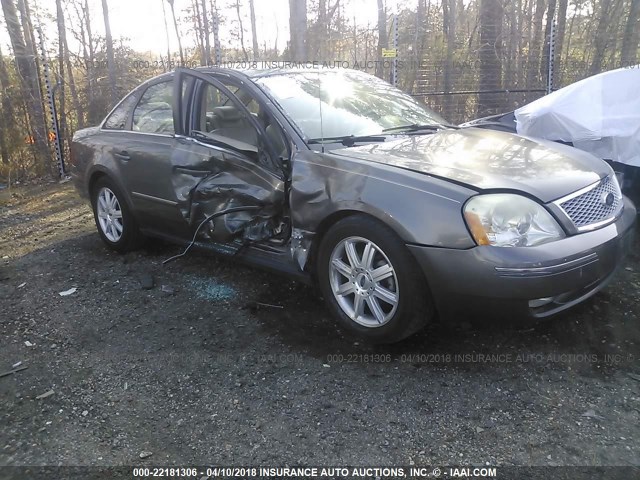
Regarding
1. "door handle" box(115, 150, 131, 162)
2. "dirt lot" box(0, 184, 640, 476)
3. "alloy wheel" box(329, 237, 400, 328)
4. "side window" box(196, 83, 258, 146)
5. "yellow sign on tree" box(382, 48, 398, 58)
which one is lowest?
"dirt lot" box(0, 184, 640, 476)

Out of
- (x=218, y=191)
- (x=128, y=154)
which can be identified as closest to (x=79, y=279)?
(x=128, y=154)

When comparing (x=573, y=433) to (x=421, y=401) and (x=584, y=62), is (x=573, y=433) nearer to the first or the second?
(x=421, y=401)

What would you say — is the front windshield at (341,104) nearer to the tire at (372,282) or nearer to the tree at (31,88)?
the tire at (372,282)

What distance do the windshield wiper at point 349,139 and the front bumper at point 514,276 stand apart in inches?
38.5

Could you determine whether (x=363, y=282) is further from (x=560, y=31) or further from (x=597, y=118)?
(x=560, y=31)

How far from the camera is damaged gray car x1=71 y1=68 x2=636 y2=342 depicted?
261cm

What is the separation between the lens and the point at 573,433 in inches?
90.4

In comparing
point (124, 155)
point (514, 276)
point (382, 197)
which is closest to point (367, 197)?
point (382, 197)

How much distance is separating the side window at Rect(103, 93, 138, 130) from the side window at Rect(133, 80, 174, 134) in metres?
0.12

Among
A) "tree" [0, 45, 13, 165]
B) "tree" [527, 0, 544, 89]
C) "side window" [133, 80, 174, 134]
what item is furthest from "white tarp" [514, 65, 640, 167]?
"tree" [0, 45, 13, 165]

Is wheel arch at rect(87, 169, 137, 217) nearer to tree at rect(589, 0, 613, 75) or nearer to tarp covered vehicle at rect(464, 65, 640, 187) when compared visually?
tarp covered vehicle at rect(464, 65, 640, 187)

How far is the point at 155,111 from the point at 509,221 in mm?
3130

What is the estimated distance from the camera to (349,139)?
11.3 ft

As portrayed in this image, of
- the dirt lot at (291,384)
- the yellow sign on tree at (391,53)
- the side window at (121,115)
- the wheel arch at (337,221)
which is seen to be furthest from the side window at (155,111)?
the yellow sign on tree at (391,53)
